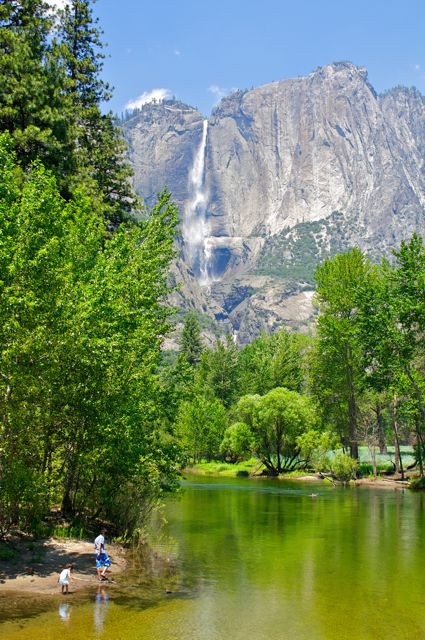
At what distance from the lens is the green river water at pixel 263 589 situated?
16.8 metres

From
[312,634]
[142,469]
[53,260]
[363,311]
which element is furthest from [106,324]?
[363,311]

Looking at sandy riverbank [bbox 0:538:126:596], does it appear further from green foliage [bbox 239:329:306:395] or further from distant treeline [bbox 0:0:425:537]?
green foliage [bbox 239:329:306:395]

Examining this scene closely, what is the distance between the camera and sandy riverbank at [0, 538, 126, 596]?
772 inches

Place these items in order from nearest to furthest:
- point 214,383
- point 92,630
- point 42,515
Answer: point 92,630
point 42,515
point 214,383

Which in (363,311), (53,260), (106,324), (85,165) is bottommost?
(106,324)

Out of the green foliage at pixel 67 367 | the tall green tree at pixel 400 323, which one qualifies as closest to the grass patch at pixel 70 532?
the green foliage at pixel 67 367

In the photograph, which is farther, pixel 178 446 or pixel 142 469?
pixel 178 446

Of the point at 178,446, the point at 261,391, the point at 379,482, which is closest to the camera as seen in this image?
the point at 178,446

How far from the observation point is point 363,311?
58250 millimetres

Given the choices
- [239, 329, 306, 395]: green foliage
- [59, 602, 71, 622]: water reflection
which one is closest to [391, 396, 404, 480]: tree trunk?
[239, 329, 306, 395]: green foliage

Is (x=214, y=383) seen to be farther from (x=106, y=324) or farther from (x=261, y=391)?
(x=106, y=324)

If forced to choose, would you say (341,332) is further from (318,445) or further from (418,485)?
(418,485)

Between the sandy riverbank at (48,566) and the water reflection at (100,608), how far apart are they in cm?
69

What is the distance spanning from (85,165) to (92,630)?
118ft
